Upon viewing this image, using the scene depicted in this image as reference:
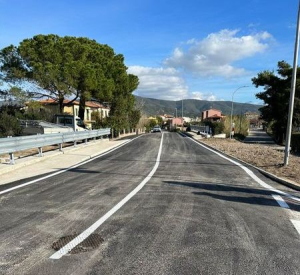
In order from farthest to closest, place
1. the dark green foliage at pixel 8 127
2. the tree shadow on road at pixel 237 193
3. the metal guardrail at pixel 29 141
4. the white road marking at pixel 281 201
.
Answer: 1. the dark green foliage at pixel 8 127
2. the metal guardrail at pixel 29 141
3. the tree shadow on road at pixel 237 193
4. the white road marking at pixel 281 201

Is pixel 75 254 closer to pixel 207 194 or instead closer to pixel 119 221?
pixel 119 221

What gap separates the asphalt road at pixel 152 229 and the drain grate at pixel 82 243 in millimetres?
13

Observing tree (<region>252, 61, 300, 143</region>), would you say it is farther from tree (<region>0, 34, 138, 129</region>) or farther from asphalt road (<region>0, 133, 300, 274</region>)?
asphalt road (<region>0, 133, 300, 274</region>)

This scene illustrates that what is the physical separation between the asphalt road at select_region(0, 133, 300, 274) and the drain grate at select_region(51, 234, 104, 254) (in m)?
0.01

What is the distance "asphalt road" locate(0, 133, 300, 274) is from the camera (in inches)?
158

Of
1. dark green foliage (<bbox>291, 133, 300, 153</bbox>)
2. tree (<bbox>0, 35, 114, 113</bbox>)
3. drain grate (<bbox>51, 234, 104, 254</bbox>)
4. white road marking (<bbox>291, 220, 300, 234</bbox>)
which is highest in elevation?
tree (<bbox>0, 35, 114, 113</bbox>)

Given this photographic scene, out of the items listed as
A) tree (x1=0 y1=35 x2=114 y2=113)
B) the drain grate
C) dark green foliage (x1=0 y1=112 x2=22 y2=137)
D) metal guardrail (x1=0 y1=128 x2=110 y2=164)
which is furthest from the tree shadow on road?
tree (x1=0 y1=35 x2=114 y2=113)

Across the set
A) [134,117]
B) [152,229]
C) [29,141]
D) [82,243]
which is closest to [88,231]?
[82,243]

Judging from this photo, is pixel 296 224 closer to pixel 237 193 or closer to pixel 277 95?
pixel 237 193

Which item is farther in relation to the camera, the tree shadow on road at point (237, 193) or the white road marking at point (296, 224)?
the tree shadow on road at point (237, 193)

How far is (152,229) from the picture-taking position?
5258 mm

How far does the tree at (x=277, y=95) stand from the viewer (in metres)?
46.9

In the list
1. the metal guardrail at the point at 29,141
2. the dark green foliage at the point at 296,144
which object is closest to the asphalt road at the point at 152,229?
the metal guardrail at the point at 29,141

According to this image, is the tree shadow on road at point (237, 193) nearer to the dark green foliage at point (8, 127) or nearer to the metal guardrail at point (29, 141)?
the metal guardrail at point (29, 141)
